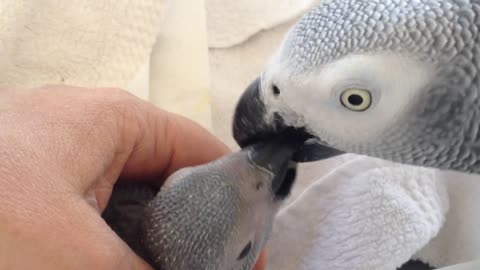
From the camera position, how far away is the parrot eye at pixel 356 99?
0.51m

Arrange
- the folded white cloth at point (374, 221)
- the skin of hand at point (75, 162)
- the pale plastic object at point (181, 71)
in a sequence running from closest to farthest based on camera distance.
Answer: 1. the skin of hand at point (75, 162)
2. the folded white cloth at point (374, 221)
3. the pale plastic object at point (181, 71)

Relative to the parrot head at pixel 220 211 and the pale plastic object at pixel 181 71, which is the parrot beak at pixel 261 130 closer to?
the parrot head at pixel 220 211

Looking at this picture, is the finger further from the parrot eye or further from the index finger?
the parrot eye

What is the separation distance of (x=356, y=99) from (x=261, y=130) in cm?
12

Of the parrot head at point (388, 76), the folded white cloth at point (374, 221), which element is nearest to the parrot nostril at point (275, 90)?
the parrot head at point (388, 76)

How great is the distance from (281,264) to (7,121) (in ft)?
1.41

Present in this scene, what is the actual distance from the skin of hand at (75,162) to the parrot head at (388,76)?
0.17 metres

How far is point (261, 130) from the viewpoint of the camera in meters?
0.61

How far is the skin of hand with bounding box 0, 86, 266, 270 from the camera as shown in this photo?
469mm

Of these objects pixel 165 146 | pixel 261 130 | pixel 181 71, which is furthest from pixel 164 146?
pixel 181 71

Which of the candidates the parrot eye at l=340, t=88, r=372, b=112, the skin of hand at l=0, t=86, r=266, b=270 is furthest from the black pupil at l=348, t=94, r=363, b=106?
the skin of hand at l=0, t=86, r=266, b=270

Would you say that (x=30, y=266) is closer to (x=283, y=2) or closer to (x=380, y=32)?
(x=380, y=32)

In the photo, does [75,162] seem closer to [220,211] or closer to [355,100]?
[220,211]

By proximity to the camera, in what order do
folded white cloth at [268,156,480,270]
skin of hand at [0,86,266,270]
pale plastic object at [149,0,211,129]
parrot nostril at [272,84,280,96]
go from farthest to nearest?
pale plastic object at [149,0,211,129] → folded white cloth at [268,156,480,270] → parrot nostril at [272,84,280,96] → skin of hand at [0,86,266,270]
